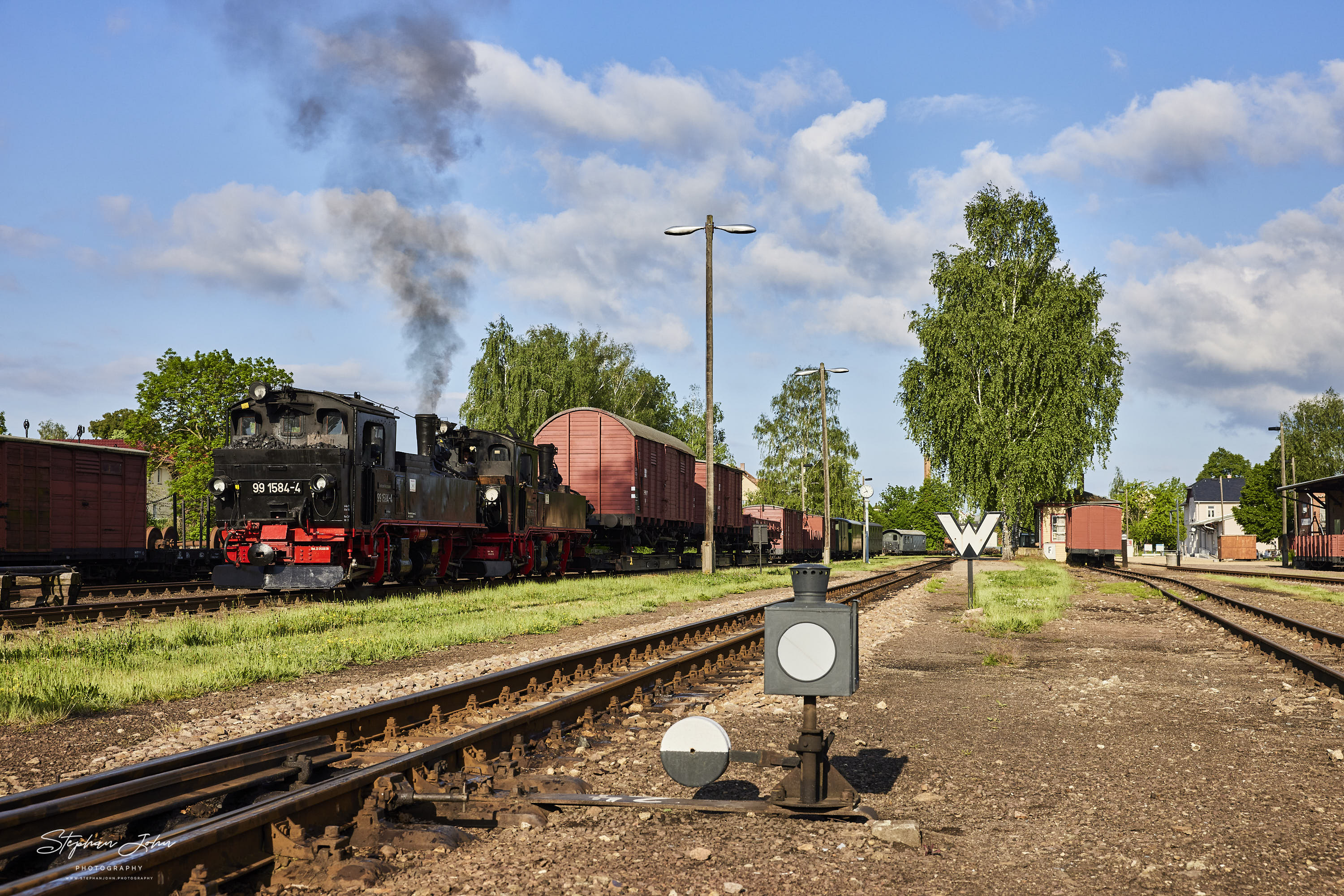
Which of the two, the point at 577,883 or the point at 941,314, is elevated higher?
the point at 941,314

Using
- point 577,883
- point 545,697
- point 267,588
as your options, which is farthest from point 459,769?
point 267,588

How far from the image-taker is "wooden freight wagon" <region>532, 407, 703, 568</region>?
2745cm

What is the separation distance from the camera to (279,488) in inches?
616

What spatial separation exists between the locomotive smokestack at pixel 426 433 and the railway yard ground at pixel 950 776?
777cm

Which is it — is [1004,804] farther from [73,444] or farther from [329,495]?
[73,444]

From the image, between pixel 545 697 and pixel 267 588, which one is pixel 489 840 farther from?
pixel 267 588

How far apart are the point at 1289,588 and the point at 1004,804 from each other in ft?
80.5

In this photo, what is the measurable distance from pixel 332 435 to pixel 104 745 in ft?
33.4

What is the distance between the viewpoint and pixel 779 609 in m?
4.73

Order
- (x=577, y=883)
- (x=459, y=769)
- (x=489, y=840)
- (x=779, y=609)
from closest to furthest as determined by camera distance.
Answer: (x=577, y=883), (x=489, y=840), (x=779, y=609), (x=459, y=769)

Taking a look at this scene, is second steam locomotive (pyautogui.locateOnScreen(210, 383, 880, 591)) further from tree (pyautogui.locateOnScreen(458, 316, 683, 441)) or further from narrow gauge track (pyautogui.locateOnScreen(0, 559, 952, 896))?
tree (pyautogui.locateOnScreen(458, 316, 683, 441))

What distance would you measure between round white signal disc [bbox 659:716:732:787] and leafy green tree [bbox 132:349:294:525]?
33.5 m

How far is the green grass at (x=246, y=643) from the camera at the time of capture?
7.79 metres

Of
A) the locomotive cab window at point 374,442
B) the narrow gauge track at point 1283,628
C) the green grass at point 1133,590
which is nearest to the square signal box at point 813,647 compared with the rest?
the narrow gauge track at point 1283,628
